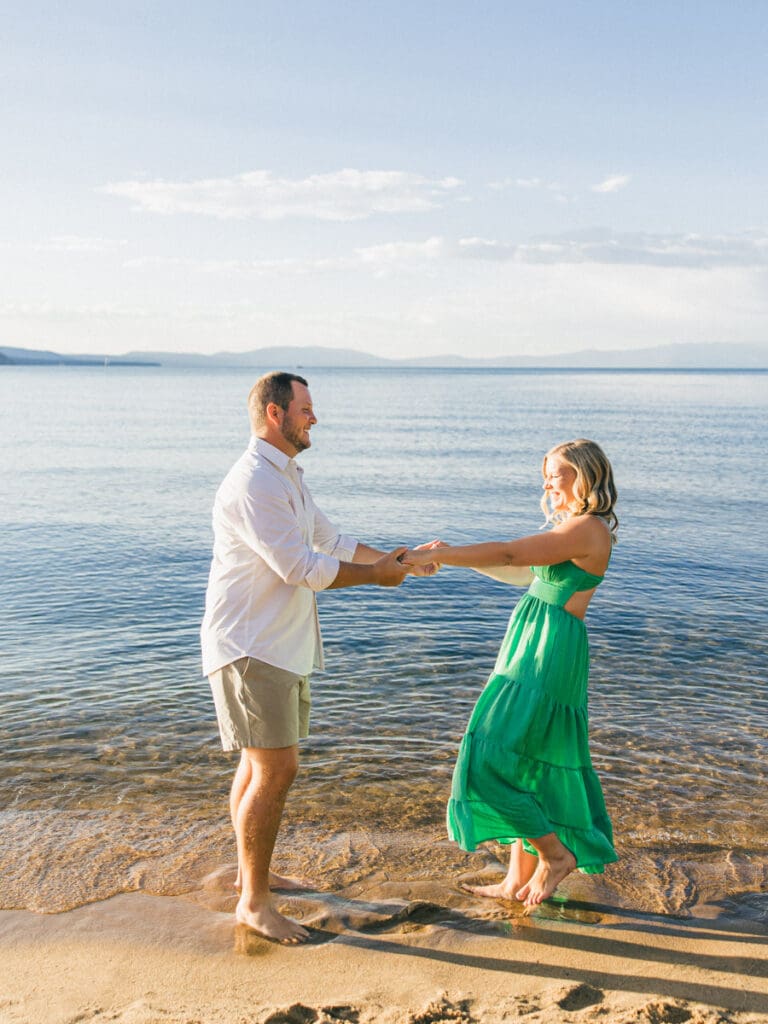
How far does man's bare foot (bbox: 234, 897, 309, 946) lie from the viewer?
4.88 metres

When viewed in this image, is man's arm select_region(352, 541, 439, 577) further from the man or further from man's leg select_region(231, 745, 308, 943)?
man's leg select_region(231, 745, 308, 943)

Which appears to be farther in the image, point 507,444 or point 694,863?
point 507,444

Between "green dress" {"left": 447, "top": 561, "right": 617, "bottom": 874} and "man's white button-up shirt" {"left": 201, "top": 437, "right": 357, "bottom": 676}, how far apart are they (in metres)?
1.09

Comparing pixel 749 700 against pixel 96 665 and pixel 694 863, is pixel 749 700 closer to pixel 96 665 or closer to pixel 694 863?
pixel 694 863

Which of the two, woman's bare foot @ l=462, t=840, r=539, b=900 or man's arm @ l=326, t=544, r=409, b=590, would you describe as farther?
→ woman's bare foot @ l=462, t=840, r=539, b=900

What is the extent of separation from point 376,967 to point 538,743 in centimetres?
141

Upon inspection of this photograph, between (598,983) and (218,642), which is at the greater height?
(218,642)

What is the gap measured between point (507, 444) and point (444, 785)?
40637 millimetres

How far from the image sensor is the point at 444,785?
744 centimetres

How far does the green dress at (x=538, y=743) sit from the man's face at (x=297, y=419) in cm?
152

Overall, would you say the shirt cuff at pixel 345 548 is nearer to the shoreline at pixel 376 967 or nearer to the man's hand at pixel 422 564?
the man's hand at pixel 422 564

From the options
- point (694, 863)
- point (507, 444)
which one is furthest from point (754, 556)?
point (507, 444)

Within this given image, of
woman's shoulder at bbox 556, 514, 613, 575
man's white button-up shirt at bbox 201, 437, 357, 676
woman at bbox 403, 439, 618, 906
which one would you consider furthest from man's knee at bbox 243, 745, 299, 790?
woman's shoulder at bbox 556, 514, 613, 575

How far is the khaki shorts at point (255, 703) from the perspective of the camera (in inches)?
→ 190
